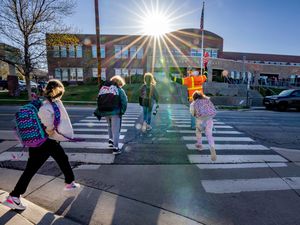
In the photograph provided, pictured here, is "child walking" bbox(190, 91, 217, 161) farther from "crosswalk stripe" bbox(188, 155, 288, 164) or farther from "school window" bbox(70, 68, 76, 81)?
"school window" bbox(70, 68, 76, 81)

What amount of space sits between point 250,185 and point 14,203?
12.1 ft

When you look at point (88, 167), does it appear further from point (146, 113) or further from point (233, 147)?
point (233, 147)

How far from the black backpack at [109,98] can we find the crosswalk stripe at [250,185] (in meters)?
2.40

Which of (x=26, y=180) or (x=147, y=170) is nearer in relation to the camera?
(x=26, y=180)

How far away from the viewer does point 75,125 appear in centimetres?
901

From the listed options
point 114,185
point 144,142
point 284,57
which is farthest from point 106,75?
point 284,57

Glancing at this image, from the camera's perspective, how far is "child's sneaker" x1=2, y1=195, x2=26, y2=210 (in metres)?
2.88

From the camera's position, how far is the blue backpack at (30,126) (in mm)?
2879

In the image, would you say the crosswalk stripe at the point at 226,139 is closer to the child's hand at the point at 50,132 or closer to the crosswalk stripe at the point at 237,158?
the crosswalk stripe at the point at 237,158

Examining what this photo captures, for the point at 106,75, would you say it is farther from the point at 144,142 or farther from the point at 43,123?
the point at 43,123

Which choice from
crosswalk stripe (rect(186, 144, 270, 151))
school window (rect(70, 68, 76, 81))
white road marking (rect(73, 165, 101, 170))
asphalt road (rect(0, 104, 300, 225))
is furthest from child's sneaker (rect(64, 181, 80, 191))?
school window (rect(70, 68, 76, 81))

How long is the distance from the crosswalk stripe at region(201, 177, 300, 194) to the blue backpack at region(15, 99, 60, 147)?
2.73 metres

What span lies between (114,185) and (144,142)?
279 cm

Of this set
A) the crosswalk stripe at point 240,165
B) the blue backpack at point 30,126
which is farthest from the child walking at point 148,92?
the blue backpack at point 30,126
